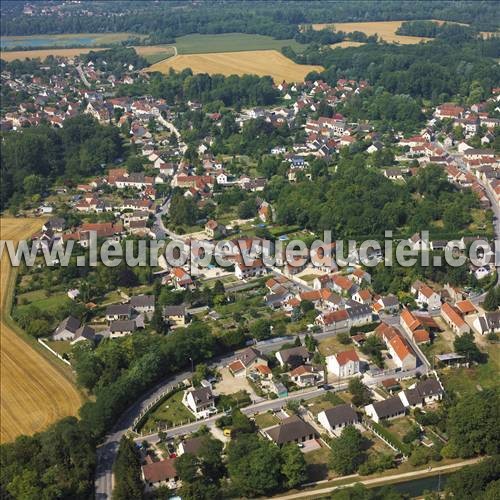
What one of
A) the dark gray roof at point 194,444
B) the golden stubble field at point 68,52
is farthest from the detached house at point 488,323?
the golden stubble field at point 68,52

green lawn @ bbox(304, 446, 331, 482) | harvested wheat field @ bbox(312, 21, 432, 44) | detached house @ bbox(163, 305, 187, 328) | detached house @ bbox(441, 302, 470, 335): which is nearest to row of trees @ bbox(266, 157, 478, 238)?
detached house @ bbox(441, 302, 470, 335)

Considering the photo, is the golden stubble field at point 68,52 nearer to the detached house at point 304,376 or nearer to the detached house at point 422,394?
the detached house at point 304,376

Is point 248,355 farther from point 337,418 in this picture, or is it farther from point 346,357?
point 337,418

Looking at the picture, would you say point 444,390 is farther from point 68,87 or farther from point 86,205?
point 68,87

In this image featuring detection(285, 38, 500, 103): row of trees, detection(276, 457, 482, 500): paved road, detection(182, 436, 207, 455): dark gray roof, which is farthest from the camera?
detection(285, 38, 500, 103): row of trees

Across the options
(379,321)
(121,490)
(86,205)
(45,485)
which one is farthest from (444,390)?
(86,205)

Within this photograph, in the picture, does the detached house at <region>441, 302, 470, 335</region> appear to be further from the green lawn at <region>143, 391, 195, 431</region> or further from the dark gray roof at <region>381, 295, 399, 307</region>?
the green lawn at <region>143, 391, 195, 431</region>
